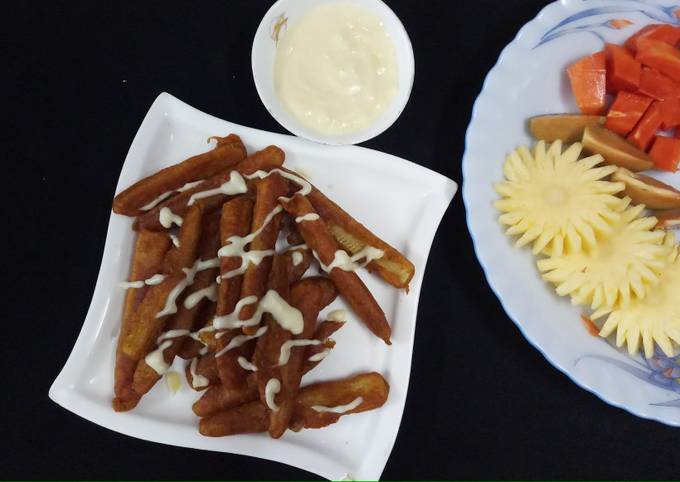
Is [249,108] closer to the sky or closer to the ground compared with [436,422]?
closer to the sky

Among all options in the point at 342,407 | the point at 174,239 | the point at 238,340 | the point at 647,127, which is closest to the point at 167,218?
the point at 174,239

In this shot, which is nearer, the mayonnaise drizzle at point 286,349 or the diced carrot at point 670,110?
the mayonnaise drizzle at point 286,349

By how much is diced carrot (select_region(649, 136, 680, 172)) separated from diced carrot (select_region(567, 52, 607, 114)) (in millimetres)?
137

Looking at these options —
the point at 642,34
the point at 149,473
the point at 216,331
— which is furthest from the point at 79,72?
the point at 642,34

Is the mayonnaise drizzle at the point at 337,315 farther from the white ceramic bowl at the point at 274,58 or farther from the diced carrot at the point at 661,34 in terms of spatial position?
the diced carrot at the point at 661,34

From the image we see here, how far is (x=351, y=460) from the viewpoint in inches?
43.1

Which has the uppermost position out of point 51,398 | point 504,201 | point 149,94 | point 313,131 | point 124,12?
point 124,12

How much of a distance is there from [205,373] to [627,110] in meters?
0.98

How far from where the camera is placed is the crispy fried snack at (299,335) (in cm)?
103

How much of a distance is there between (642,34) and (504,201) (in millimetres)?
475

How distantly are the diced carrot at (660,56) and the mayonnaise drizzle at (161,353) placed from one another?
1.06 m

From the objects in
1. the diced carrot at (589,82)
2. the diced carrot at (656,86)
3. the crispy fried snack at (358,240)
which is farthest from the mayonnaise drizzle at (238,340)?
the diced carrot at (656,86)

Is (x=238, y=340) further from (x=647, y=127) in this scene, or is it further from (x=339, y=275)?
(x=647, y=127)

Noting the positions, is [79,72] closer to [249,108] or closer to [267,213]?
[249,108]
